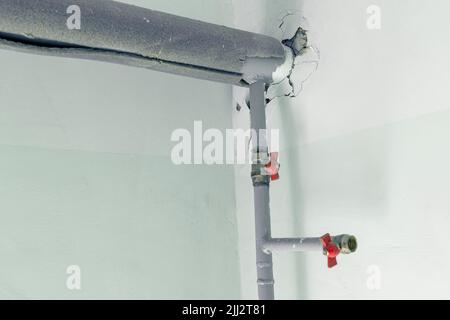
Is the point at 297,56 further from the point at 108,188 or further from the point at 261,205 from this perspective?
the point at 108,188

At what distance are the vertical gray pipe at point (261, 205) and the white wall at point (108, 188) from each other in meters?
0.18

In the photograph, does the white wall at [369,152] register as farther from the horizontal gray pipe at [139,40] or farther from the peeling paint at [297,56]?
the horizontal gray pipe at [139,40]

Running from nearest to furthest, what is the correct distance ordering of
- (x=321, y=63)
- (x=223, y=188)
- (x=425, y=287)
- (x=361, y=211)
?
(x=425, y=287) → (x=361, y=211) → (x=321, y=63) → (x=223, y=188)

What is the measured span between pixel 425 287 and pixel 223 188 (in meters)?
0.53

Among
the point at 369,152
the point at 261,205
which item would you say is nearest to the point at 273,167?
the point at 261,205

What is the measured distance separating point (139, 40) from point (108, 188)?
1.05 feet

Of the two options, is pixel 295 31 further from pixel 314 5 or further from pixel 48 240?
pixel 48 240

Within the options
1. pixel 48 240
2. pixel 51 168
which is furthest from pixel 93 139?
pixel 48 240

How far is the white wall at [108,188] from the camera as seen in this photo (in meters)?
1.03

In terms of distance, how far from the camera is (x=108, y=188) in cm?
111

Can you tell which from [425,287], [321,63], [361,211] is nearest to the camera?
[425,287]

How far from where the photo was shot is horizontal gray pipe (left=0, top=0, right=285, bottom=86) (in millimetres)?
878

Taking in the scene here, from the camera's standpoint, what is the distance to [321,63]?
1.08 meters

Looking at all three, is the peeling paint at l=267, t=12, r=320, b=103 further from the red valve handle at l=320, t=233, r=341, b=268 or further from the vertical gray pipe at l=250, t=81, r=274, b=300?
the red valve handle at l=320, t=233, r=341, b=268
